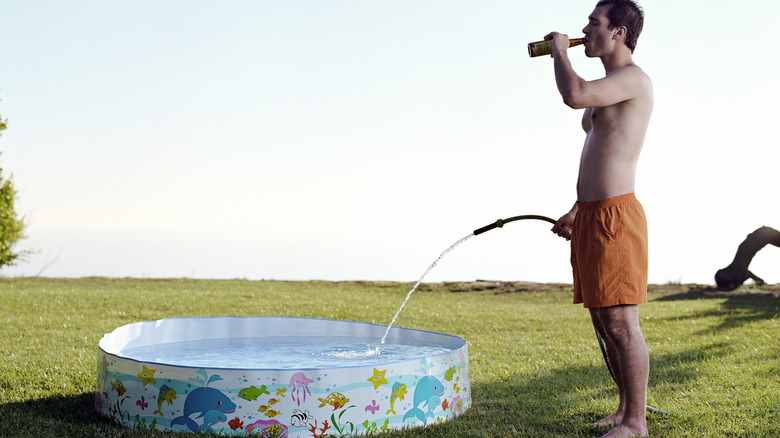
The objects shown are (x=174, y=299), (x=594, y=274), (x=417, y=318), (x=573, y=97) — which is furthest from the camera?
(x=174, y=299)

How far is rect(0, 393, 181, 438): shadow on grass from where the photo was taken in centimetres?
319

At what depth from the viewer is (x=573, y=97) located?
9.44 ft

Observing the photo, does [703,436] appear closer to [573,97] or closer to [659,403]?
[659,403]

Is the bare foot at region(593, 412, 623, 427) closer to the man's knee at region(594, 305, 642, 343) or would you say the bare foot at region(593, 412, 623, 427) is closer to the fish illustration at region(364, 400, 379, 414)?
the man's knee at region(594, 305, 642, 343)

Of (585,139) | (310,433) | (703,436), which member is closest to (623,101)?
(585,139)

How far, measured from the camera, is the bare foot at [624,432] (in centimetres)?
309

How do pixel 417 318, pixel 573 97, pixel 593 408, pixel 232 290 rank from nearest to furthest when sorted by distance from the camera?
1. pixel 573 97
2. pixel 593 408
3. pixel 417 318
4. pixel 232 290

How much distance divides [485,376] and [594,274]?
1.92 m

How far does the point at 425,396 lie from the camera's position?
331 centimetres

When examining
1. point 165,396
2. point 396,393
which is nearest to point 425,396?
point 396,393

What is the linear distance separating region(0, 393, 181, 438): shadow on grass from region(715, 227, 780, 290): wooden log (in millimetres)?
10127

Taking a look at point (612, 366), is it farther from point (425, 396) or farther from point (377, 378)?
point (377, 378)

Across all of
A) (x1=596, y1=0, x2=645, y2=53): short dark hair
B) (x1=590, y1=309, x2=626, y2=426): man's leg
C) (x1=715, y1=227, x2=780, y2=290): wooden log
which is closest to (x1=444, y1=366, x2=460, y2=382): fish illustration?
(x1=590, y1=309, x2=626, y2=426): man's leg

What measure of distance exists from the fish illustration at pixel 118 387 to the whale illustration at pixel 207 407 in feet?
1.32
